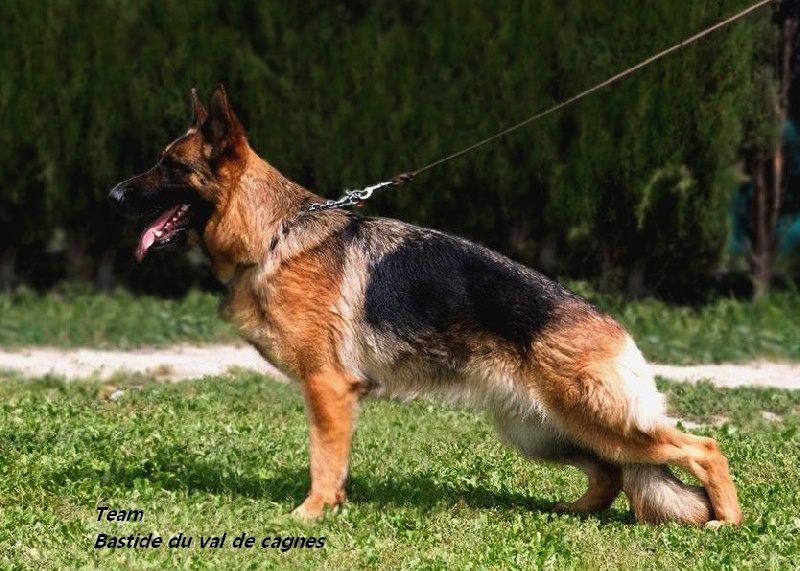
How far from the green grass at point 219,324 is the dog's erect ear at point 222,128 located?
631cm

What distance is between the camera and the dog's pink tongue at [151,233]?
6.66 metres

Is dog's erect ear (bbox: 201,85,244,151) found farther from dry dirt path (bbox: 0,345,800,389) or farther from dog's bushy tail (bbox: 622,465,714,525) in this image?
dry dirt path (bbox: 0,345,800,389)

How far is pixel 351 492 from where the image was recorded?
7090 mm

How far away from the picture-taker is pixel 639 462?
6.39 metres

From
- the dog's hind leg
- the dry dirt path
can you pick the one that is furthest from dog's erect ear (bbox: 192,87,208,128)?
the dry dirt path

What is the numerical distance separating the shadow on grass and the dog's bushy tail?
240 mm

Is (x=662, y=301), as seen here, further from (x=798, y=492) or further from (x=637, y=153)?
(x=798, y=492)

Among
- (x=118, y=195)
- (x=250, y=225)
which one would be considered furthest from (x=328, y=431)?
(x=118, y=195)

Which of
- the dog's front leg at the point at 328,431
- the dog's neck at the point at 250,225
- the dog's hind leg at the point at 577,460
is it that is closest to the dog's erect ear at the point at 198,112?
the dog's neck at the point at 250,225

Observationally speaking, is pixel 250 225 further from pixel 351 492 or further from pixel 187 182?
pixel 351 492

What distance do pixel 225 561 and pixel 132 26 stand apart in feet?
36.6

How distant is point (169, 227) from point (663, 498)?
2.86 metres

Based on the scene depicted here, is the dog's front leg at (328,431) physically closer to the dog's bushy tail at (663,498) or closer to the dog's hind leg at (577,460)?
the dog's hind leg at (577,460)

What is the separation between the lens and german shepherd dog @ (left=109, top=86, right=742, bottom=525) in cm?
627
